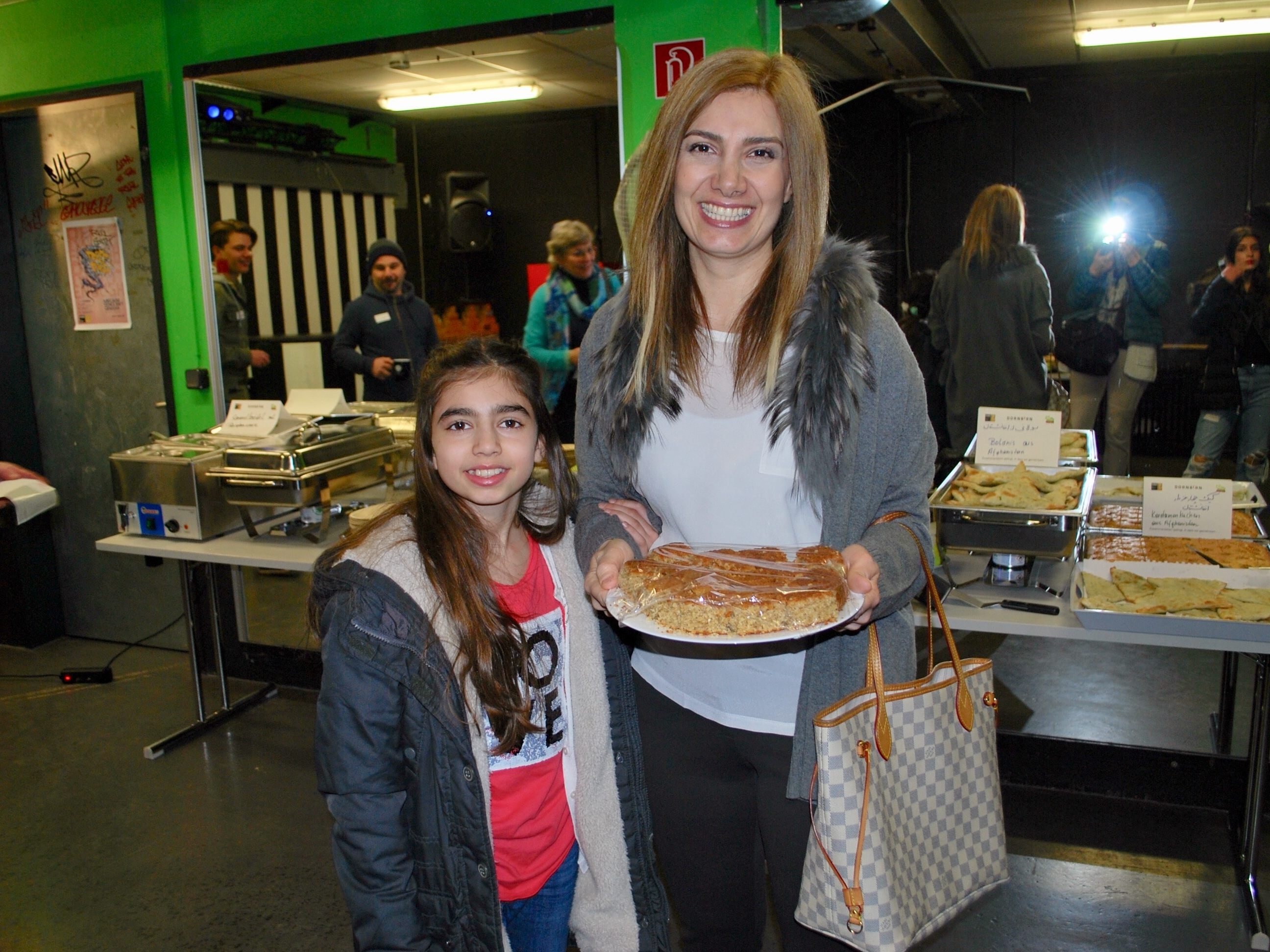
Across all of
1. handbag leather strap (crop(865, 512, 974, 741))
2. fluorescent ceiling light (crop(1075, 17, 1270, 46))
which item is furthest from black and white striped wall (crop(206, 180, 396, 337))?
handbag leather strap (crop(865, 512, 974, 741))

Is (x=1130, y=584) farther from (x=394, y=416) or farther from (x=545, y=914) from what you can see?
(x=394, y=416)

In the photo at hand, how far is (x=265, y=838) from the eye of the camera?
106 inches

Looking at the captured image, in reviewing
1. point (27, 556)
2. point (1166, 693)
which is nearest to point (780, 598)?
point (1166, 693)

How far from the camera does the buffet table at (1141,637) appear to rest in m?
2.01

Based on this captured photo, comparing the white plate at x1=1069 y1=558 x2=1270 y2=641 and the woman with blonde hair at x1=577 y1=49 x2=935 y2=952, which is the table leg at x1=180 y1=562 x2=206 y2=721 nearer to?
the woman with blonde hair at x1=577 y1=49 x2=935 y2=952

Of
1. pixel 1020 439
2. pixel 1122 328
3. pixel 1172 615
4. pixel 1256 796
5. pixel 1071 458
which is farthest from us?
pixel 1122 328

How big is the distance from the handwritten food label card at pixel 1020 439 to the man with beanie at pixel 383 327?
2.84 meters

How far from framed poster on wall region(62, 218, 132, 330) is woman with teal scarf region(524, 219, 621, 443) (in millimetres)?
1713

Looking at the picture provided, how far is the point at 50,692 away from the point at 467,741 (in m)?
3.33

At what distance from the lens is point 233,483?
293 cm

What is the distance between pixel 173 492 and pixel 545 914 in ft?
6.86

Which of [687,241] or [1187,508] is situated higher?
[687,241]

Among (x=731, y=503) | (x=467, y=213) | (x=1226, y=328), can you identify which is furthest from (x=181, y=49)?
(x=1226, y=328)

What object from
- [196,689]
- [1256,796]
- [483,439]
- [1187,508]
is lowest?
[196,689]
